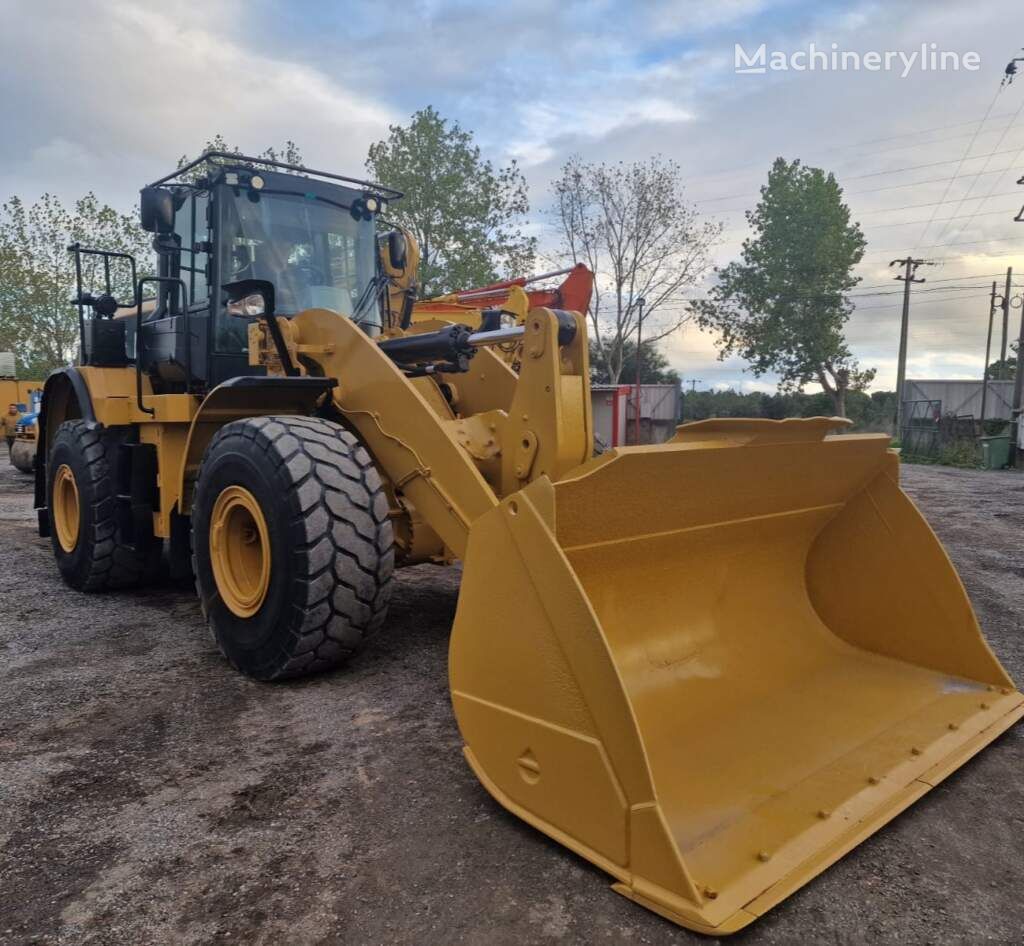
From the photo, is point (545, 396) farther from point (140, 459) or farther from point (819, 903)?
point (140, 459)

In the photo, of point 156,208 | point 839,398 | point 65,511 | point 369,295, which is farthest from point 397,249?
point 839,398

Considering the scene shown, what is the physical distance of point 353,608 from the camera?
142 inches

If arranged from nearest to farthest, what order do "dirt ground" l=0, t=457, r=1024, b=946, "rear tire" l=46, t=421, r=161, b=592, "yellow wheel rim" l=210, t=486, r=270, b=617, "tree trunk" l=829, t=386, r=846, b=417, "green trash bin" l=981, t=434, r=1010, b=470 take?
"dirt ground" l=0, t=457, r=1024, b=946 → "yellow wheel rim" l=210, t=486, r=270, b=617 → "rear tire" l=46, t=421, r=161, b=592 → "green trash bin" l=981, t=434, r=1010, b=470 → "tree trunk" l=829, t=386, r=846, b=417

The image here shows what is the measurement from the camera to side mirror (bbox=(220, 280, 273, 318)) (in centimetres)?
418

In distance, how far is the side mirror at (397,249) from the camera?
5.22 metres

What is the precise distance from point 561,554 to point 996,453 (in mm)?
22517

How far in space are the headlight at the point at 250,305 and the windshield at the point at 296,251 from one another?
0.45 feet

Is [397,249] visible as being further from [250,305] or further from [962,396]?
[962,396]

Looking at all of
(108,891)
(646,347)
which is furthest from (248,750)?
(646,347)

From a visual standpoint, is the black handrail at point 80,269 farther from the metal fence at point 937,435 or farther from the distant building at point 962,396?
the distant building at point 962,396

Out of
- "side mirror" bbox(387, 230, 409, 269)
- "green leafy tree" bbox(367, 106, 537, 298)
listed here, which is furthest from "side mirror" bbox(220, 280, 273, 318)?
"green leafy tree" bbox(367, 106, 537, 298)

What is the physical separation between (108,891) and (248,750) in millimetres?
890

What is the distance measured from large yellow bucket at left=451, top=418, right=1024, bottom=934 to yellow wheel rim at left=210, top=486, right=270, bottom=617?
1.63 m

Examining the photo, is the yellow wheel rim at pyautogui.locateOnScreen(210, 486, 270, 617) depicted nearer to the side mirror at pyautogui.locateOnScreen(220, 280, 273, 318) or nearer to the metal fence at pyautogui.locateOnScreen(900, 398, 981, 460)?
the side mirror at pyautogui.locateOnScreen(220, 280, 273, 318)
